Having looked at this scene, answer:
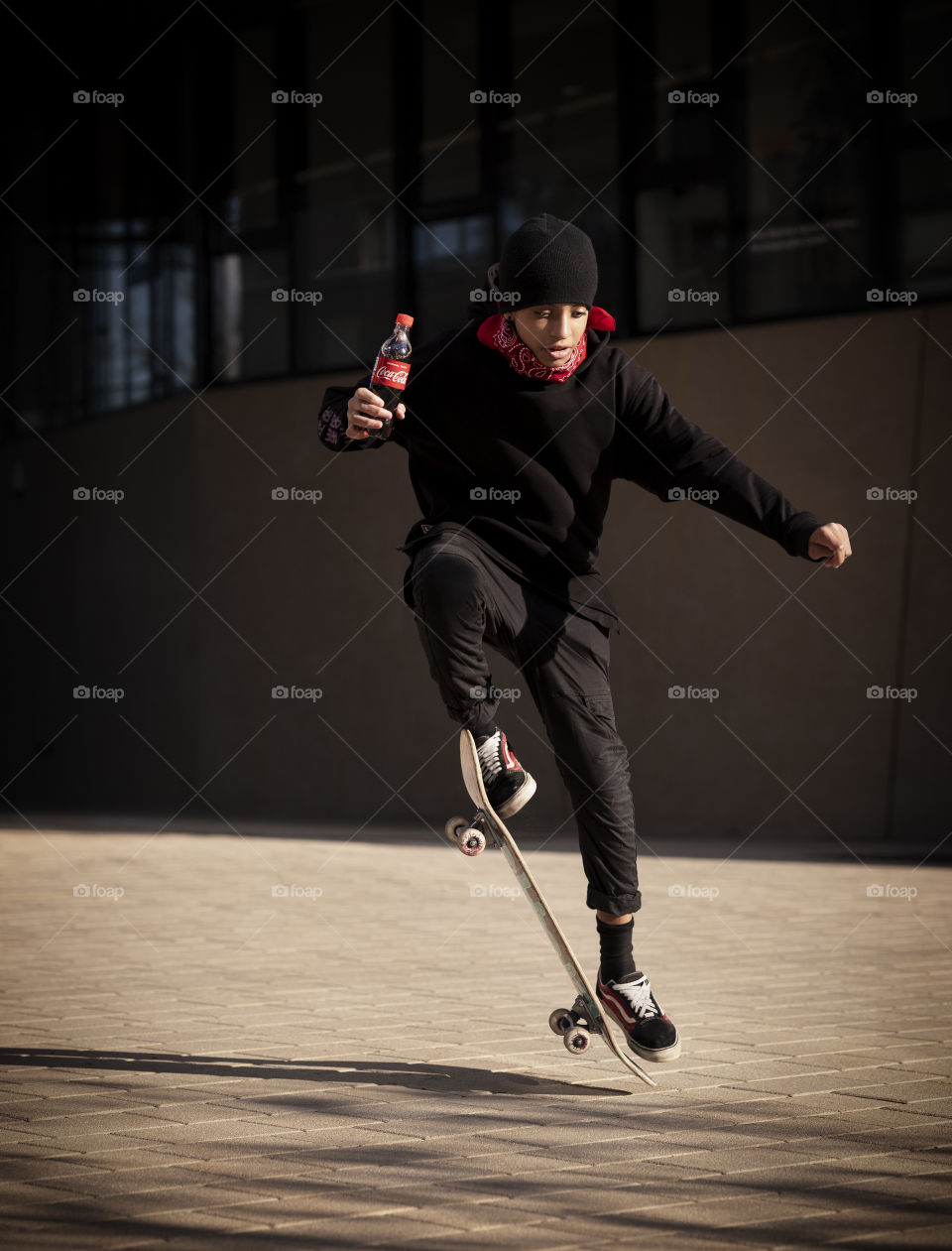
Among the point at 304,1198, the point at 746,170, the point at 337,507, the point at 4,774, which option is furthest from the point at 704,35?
the point at 4,774

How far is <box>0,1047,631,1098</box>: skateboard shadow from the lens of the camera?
4.06 metres

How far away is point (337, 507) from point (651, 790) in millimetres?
4495

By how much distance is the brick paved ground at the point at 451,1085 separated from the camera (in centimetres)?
285

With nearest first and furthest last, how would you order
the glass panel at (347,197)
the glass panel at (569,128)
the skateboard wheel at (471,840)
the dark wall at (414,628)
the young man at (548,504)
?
the young man at (548,504)
the skateboard wheel at (471,840)
the dark wall at (414,628)
the glass panel at (569,128)
the glass panel at (347,197)

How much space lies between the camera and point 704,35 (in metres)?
13.5

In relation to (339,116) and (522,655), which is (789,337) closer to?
(339,116)

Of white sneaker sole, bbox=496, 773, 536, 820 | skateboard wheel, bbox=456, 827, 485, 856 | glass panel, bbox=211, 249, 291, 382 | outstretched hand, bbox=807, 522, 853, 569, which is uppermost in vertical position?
outstretched hand, bbox=807, 522, 853, 569

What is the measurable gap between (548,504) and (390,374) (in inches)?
23.7

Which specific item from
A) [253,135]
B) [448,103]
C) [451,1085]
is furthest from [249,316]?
[451,1085]

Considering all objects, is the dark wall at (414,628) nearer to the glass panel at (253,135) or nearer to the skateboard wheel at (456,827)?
the glass panel at (253,135)

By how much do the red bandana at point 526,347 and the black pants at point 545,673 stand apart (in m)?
0.54

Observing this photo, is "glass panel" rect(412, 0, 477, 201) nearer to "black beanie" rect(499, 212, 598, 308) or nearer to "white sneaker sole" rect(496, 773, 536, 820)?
"black beanie" rect(499, 212, 598, 308)

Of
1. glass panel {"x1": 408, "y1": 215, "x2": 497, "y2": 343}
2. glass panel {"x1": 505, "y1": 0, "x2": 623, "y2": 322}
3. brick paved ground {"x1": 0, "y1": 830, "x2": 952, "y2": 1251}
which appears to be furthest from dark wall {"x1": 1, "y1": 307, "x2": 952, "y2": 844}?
brick paved ground {"x1": 0, "y1": 830, "x2": 952, "y2": 1251}

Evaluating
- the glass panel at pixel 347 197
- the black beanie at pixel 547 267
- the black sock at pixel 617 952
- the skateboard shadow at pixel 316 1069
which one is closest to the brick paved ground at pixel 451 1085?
the skateboard shadow at pixel 316 1069
